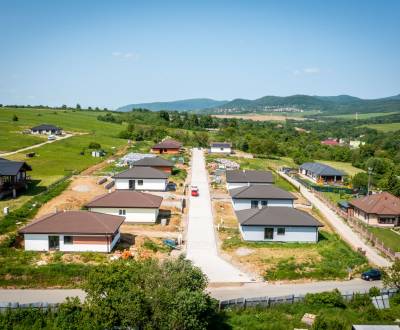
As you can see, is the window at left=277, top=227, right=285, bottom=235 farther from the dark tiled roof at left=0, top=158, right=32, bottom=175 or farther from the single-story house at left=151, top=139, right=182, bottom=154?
the single-story house at left=151, top=139, right=182, bottom=154

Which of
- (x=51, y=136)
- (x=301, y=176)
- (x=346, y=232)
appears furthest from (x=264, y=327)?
(x=51, y=136)

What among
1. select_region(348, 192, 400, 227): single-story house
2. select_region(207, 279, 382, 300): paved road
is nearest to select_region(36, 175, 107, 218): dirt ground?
select_region(207, 279, 382, 300): paved road

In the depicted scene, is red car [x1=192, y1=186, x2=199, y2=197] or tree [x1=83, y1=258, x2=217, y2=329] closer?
tree [x1=83, y1=258, x2=217, y2=329]

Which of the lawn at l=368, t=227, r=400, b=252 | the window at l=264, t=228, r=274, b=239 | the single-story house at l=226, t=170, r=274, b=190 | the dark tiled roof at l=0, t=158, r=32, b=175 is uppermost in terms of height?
the dark tiled roof at l=0, t=158, r=32, b=175

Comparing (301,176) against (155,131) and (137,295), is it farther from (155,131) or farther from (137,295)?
(137,295)

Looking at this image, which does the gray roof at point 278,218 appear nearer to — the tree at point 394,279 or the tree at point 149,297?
the tree at point 394,279

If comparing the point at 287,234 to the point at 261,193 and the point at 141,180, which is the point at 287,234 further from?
the point at 141,180

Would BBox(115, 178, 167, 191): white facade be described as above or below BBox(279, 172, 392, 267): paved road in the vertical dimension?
above

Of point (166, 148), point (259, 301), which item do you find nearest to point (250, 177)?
point (259, 301)
